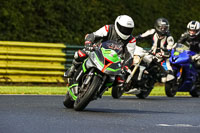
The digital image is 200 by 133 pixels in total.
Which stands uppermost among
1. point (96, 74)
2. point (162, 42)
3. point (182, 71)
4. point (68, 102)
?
point (96, 74)

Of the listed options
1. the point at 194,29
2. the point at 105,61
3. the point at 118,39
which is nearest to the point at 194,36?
the point at 194,29

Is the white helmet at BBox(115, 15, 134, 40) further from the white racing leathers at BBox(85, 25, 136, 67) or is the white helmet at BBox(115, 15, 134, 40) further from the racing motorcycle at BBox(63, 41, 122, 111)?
the racing motorcycle at BBox(63, 41, 122, 111)

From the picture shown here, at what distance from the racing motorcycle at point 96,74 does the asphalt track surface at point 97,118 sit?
272 millimetres

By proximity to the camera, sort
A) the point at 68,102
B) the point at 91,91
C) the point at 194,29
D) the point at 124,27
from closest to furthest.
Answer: the point at 91,91 → the point at 68,102 → the point at 124,27 → the point at 194,29

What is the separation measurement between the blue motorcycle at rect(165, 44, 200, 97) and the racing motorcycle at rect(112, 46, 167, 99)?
805mm

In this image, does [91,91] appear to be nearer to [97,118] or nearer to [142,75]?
[97,118]

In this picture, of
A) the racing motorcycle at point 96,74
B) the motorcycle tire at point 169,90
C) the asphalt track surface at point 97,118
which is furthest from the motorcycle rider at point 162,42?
the racing motorcycle at point 96,74

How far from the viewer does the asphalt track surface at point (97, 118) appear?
7.60 metres

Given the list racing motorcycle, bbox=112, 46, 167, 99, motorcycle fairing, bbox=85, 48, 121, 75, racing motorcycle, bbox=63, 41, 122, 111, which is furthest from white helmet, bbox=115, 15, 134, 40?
racing motorcycle, bbox=112, 46, 167, 99

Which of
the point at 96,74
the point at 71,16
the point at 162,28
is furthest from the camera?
the point at 71,16

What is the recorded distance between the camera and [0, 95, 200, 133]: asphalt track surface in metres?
7.60

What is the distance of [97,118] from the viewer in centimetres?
888

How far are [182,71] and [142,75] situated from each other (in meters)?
2.09

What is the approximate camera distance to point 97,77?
369 inches
